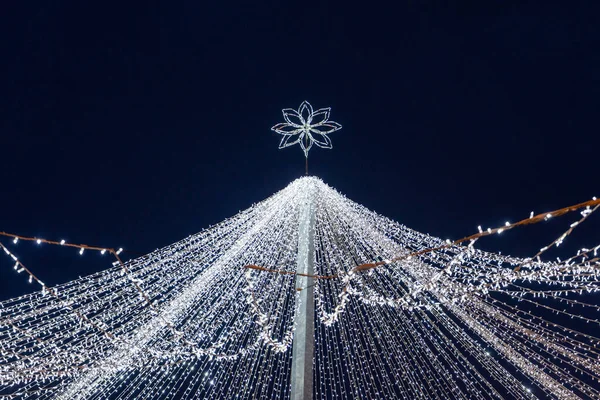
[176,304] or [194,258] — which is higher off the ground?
[194,258]

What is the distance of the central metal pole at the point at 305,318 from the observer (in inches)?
188

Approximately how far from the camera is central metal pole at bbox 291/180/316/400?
478cm

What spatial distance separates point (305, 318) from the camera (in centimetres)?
517

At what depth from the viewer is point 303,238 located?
582 centimetres

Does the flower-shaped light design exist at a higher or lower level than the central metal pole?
higher

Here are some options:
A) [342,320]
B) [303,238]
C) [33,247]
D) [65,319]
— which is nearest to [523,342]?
[342,320]

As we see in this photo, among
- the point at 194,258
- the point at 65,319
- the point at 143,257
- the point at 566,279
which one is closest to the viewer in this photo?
the point at 566,279

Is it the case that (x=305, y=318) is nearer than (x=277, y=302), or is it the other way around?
(x=305, y=318)

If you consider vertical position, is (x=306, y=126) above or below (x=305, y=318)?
above

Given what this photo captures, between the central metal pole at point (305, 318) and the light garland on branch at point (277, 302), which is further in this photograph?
the central metal pole at point (305, 318)

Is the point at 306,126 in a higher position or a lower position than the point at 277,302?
higher

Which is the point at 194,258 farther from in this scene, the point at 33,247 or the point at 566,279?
the point at 33,247

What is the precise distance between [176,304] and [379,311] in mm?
2862

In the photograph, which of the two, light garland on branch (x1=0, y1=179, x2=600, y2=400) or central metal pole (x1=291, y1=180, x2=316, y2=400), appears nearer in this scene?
light garland on branch (x1=0, y1=179, x2=600, y2=400)
